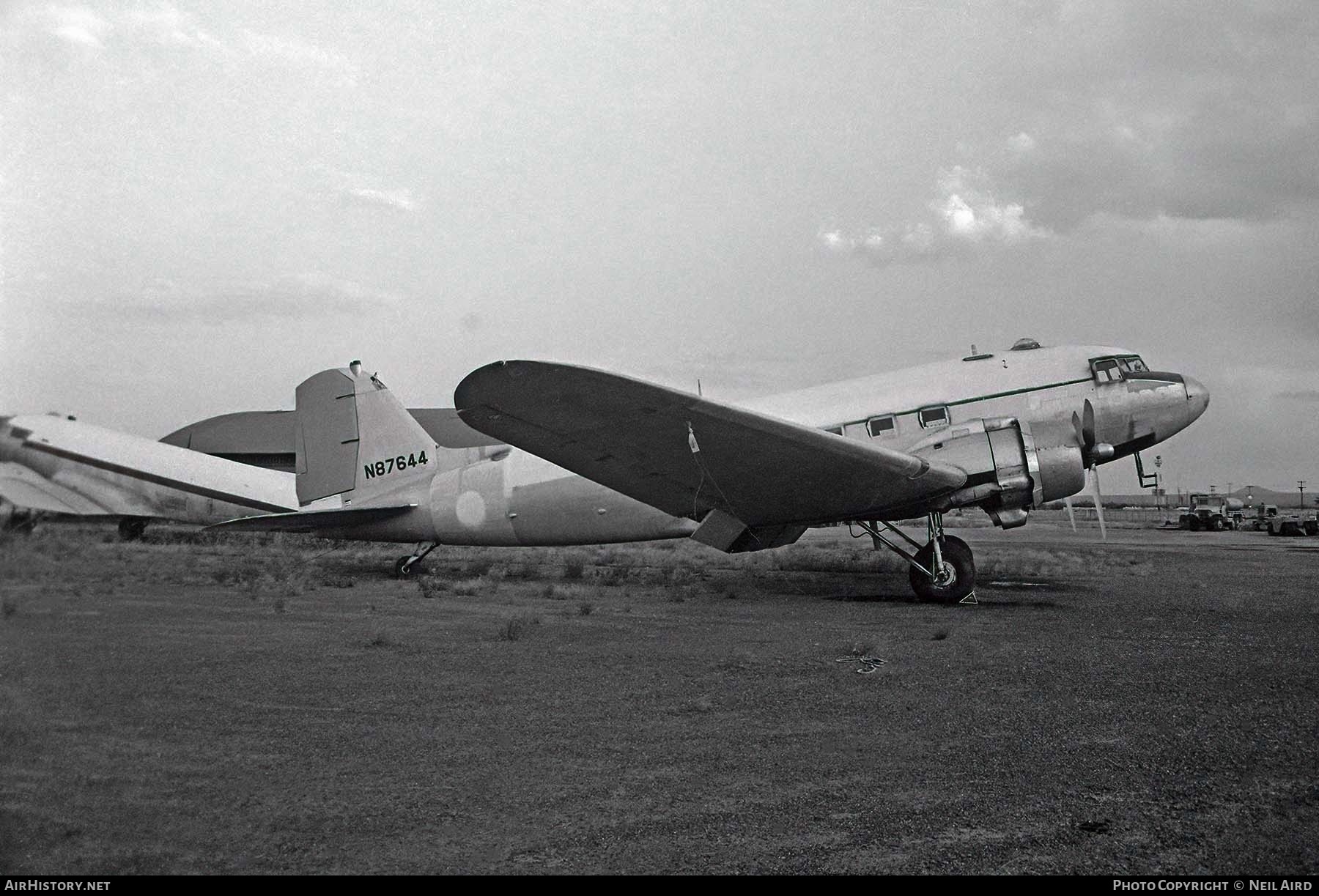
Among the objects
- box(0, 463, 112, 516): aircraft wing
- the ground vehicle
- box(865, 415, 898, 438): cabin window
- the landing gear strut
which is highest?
box(865, 415, 898, 438): cabin window

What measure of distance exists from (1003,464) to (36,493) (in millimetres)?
10351

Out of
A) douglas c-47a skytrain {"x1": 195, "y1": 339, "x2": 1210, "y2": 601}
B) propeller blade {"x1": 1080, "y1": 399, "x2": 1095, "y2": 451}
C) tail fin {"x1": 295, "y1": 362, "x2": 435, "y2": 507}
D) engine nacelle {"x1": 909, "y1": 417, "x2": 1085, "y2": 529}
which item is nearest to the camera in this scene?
douglas c-47a skytrain {"x1": 195, "y1": 339, "x2": 1210, "y2": 601}

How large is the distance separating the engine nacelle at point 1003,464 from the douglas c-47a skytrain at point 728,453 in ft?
0.07

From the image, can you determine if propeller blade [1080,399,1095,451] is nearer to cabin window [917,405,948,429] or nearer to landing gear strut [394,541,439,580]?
cabin window [917,405,948,429]

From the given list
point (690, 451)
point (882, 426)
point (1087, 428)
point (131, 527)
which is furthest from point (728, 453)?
point (131, 527)

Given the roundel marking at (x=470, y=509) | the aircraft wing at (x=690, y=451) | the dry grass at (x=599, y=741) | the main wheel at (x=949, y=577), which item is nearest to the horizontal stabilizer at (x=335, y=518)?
the roundel marking at (x=470, y=509)

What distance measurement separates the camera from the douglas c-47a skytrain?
873 cm

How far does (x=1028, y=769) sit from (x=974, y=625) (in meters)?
5.00

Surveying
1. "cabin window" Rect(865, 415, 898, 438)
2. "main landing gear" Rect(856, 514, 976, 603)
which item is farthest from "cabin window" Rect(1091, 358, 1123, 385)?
"main landing gear" Rect(856, 514, 976, 603)

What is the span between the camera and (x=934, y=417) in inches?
456

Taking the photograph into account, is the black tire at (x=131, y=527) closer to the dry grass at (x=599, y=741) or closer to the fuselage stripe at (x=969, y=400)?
the dry grass at (x=599, y=741)

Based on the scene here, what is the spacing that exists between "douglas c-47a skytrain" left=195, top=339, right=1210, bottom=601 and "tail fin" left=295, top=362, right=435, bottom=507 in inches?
1.0

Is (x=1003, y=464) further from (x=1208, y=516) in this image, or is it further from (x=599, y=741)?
(x=1208, y=516)
